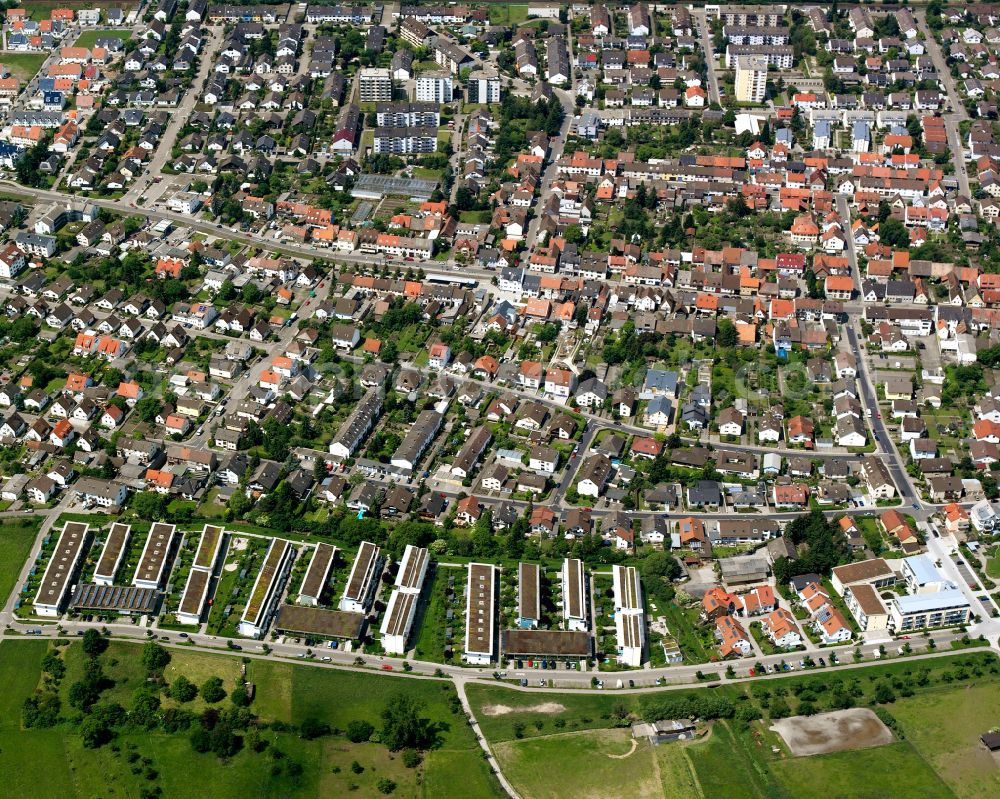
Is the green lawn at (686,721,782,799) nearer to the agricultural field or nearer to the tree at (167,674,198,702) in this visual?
the agricultural field

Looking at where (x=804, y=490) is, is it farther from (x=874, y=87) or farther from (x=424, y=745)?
(x=874, y=87)

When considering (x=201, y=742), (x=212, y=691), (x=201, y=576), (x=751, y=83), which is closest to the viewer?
(x=201, y=742)

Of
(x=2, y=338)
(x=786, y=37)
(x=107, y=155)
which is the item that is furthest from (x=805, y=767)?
(x=786, y=37)

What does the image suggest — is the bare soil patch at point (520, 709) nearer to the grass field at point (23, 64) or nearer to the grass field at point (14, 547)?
the grass field at point (14, 547)

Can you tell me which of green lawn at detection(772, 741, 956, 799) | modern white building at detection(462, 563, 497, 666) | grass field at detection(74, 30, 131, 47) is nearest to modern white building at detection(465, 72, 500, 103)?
grass field at detection(74, 30, 131, 47)

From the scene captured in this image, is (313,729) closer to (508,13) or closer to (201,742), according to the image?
(201,742)

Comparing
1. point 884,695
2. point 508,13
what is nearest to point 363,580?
point 884,695

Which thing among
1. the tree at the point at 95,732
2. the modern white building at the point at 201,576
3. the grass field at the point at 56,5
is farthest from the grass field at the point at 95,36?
the tree at the point at 95,732
